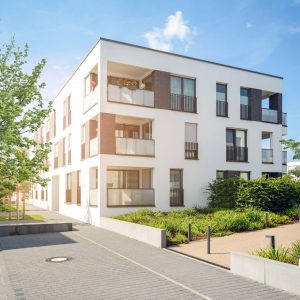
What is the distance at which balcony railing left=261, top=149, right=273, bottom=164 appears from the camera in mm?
27281

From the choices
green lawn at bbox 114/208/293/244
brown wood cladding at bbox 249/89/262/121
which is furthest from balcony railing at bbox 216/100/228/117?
green lawn at bbox 114/208/293/244

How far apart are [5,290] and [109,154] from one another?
13076mm

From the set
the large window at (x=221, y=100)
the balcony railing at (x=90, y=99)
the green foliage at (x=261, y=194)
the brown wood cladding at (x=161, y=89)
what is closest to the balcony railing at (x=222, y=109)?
the large window at (x=221, y=100)

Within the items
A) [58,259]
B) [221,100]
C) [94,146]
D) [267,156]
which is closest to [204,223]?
[58,259]

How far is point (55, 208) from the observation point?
112ft

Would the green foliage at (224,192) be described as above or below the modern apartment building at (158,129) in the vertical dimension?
below

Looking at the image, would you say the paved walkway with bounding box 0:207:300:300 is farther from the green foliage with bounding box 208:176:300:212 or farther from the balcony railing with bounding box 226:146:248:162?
the balcony railing with bounding box 226:146:248:162

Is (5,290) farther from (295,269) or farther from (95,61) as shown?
(95,61)

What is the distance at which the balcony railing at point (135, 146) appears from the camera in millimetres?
21438

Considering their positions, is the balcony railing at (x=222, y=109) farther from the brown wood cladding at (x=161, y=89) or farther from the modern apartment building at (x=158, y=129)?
the brown wood cladding at (x=161, y=89)

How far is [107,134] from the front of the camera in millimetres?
21047

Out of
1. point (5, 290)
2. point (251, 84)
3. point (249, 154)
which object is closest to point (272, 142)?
point (249, 154)

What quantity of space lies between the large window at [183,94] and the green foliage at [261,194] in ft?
18.4

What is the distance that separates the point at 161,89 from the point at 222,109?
17.5 feet
